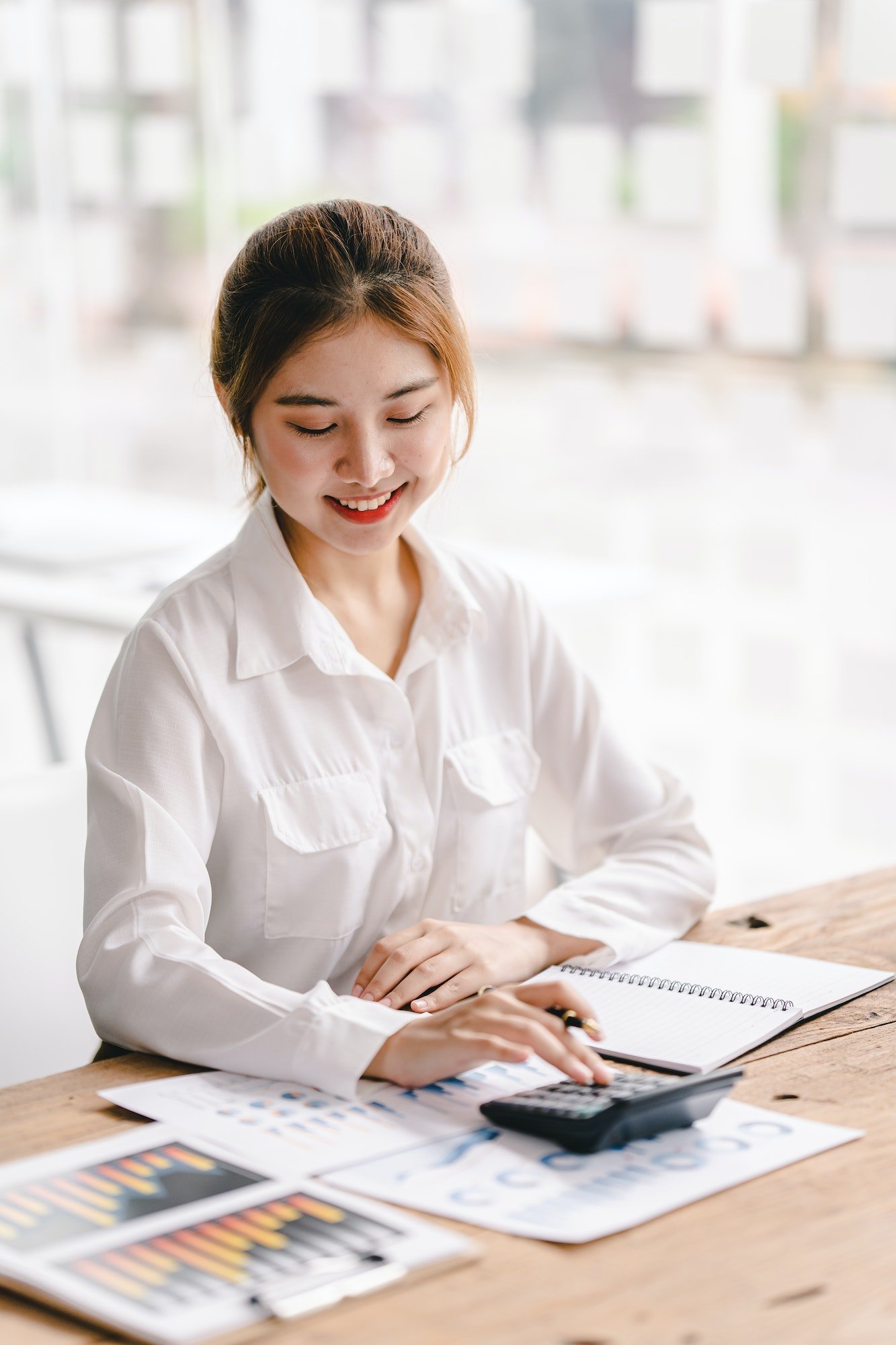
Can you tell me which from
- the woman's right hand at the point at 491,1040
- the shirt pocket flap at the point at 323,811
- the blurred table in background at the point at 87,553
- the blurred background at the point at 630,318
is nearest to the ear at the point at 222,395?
the shirt pocket flap at the point at 323,811

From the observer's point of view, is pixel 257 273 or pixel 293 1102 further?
pixel 257 273

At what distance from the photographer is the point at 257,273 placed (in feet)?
4.75

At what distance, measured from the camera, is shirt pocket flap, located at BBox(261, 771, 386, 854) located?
1.43m

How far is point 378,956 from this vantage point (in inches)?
52.9

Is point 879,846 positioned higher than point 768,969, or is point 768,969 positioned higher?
point 768,969

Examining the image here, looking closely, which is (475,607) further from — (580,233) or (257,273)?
(580,233)

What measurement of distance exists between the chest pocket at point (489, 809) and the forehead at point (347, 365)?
13.8 inches

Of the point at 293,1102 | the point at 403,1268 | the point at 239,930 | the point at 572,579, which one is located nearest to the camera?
the point at 403,1268

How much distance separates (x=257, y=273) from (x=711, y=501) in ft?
7.99

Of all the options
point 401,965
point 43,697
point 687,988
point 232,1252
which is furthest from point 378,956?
point 43,697

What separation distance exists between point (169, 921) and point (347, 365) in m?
0.46

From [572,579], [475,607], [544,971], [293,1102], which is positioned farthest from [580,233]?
[293,1102]

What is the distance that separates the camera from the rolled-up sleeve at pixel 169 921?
1.18 metres

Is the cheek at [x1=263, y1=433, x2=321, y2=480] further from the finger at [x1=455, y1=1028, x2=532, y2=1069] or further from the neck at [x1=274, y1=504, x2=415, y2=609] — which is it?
the finger at [x1=455, y1=1028, x2=532, y2=1069]
